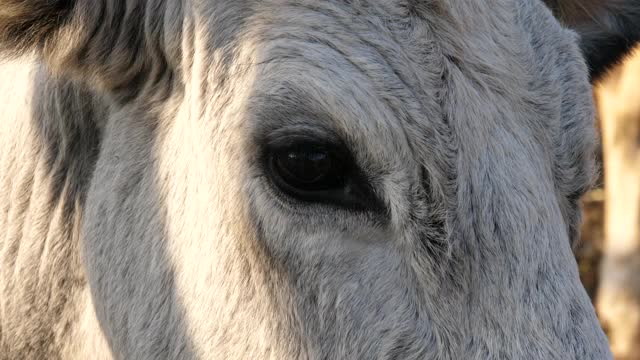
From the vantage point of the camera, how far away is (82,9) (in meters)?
2.79

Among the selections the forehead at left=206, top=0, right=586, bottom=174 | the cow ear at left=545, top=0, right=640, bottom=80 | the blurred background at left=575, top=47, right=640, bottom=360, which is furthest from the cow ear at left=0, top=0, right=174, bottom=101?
the blurred background at left=575, top=47, right=640, bottom=360

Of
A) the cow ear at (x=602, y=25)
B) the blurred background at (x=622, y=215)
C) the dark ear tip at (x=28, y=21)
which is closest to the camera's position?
the dark ear tip at (x=28, y=21)

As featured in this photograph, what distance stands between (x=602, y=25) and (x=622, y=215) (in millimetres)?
6233

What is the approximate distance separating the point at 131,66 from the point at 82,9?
0.62 ft

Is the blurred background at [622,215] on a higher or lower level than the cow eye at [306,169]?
lower

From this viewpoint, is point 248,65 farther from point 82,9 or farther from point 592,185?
point 592,185

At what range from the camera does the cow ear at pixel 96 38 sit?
2785 millimetres

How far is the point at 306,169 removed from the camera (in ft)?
8.09

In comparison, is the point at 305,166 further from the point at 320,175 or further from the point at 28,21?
the point at 28,21

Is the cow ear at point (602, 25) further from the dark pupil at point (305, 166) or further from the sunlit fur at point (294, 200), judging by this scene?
the dark pupil at point (305, 166)

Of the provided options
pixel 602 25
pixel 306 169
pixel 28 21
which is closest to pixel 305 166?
pixel 306 169

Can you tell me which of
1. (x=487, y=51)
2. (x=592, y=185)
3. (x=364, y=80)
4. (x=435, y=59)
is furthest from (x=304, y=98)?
(x=592, y=185)

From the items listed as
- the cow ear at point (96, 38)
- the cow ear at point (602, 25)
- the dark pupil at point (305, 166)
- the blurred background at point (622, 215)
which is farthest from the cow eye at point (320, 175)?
the blurred background at point (622, 215)

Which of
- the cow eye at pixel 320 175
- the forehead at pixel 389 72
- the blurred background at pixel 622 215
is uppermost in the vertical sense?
the forehead at pixel 389 72
